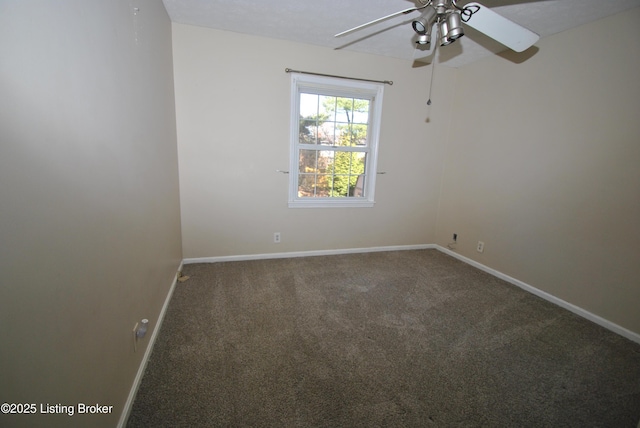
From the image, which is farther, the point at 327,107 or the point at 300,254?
the point at 300,254

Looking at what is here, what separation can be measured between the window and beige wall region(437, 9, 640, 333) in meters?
1.26

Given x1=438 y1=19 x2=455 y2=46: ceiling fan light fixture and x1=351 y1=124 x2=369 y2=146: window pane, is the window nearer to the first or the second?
x1=351 y1=124 x2=369 y2=146: window pane

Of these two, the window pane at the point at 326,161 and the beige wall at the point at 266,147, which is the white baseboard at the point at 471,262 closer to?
the beige wall at the point at 266,147

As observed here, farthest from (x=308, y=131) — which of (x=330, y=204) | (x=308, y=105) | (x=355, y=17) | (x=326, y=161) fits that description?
(x=355, y=17)

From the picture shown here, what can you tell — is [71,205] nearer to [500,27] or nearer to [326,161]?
[500,27]

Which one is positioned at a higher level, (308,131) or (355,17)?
(355,17)

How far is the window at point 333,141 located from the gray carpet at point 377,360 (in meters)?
1.21

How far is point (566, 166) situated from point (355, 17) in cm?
229

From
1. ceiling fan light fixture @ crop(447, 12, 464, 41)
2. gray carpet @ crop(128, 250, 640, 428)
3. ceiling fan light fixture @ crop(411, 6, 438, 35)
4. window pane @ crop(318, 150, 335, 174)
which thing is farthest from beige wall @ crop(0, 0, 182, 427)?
window pane @ crop(318, 150, 335, 174)

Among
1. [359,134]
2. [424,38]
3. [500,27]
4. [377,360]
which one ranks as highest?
[500,27]

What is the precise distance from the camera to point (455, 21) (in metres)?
1.52

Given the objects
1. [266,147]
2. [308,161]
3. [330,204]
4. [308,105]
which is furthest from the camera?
[330,204]

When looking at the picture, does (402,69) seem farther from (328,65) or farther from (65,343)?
(65,343)

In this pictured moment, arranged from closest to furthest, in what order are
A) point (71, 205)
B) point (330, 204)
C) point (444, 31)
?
point (71, 205) < point (444, 31) < point (330, 204)
